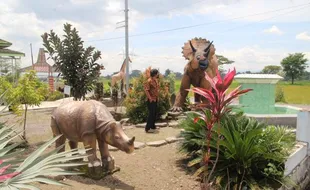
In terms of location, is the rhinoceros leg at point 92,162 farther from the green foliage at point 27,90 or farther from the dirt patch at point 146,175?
the green foliage at point 27,90

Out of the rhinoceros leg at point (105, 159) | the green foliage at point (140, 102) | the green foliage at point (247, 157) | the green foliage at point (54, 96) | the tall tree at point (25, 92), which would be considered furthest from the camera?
the green foliage at point (54, 96)

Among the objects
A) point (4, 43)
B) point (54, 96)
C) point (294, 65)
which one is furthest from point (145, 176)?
point (294, 65)

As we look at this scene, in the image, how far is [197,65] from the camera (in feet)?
27.8

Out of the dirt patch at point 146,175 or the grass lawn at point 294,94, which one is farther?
the grass lawn at point 294,94

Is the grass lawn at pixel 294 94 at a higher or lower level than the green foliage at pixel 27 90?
lower

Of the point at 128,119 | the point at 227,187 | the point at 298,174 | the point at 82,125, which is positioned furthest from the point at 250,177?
Result: the point at 128,119

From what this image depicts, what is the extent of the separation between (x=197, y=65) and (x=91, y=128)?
15.8 ft

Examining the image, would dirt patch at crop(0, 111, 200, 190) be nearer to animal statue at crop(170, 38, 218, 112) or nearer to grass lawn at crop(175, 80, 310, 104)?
animal statue at crop(170, 38, 218, 112)

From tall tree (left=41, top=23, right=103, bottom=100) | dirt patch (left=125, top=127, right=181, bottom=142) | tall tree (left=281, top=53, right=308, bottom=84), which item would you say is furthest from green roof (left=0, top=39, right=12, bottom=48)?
tall tree (left=281, top=53, right=308, bottom=84)

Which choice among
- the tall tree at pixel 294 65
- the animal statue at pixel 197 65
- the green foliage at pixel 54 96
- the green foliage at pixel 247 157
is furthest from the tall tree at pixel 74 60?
the tall tree at pixel 294 65

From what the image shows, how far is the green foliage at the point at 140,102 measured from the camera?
31.7ft

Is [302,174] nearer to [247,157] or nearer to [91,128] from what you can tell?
[247,157]

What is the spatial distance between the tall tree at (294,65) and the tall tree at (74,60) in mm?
44068

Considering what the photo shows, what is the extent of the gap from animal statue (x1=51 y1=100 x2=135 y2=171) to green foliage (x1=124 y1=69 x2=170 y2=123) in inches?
194
